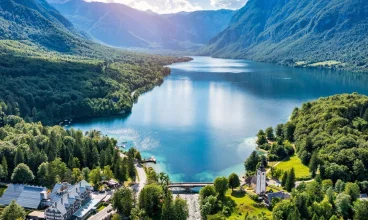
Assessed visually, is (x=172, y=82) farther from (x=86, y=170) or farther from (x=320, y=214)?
(x=320, y=214)

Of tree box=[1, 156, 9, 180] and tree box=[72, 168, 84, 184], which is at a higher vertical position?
tree box=[1, 156, 9, 180]

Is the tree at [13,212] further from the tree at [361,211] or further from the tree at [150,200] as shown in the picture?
the tree at [361,211]

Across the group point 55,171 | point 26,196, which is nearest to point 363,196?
point 55,171

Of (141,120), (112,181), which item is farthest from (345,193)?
(141,120)

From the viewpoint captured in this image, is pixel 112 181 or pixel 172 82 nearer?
pixel 112 181

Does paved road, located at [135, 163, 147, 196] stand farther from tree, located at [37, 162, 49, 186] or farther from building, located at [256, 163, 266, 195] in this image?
building, located at [256, 163, 266, 195]

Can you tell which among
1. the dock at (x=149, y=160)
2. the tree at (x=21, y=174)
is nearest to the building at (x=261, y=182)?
the dock at (x=149, y=160)

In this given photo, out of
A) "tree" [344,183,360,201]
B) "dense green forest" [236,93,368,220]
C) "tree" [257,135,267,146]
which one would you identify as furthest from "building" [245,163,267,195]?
"tree" [257,135,267,146]
